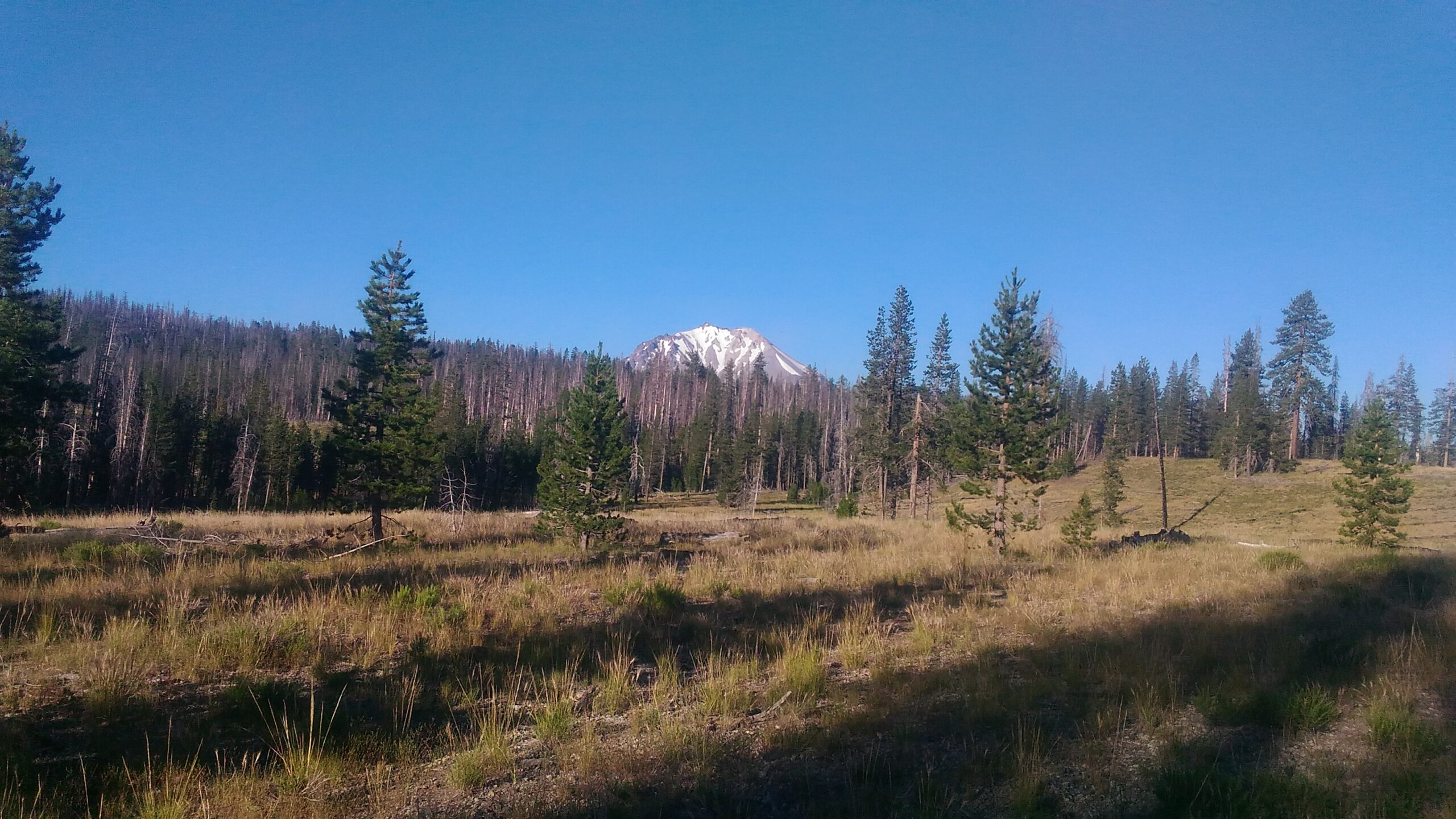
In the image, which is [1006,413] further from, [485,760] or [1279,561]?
[485,760]

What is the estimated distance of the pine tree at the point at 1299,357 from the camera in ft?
207

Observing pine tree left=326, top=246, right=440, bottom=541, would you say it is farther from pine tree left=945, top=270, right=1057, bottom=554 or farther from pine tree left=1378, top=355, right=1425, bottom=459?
pine tree left=1378, top=355, right=1425, bottom=459

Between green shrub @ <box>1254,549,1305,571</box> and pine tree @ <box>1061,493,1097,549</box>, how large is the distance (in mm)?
4630

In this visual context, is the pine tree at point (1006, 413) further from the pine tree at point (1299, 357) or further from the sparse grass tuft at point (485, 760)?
the pine tree at point (1299, 357)

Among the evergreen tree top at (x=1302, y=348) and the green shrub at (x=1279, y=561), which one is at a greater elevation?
the evergreen tree top at (x=1302, y=348)

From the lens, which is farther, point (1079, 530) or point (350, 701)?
point (1079, 530)

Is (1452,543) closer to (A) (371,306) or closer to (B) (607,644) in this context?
(B) (607,644)

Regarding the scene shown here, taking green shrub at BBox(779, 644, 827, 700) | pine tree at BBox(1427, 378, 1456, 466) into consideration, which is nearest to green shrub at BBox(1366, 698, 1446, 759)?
green shrub at BBox(779, 644, 827, 700)

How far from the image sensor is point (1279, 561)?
13.3m

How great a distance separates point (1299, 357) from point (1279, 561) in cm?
6924

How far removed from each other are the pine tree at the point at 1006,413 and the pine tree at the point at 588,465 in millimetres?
10696

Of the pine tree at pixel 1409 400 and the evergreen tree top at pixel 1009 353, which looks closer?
the evergreen tree top at pixel 1009 353

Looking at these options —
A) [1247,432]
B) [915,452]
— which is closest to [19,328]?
[915,452]

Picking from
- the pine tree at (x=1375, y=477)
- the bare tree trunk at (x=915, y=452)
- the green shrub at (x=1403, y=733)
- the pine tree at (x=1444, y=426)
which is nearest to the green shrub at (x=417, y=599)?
the green shrub at (x=1403, y=733)
